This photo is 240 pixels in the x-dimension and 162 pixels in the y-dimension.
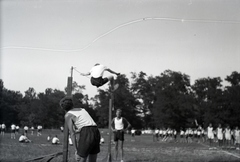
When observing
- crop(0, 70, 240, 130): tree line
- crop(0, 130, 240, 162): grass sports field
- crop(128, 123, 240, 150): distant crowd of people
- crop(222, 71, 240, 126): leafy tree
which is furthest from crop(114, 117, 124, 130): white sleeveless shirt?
crop(222, 71, 240, 126): leafy tree

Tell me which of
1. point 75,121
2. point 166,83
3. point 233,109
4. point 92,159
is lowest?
point 92,159

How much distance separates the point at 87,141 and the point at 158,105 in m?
65.5

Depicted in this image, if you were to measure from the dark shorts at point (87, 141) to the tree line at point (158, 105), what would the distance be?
39374 mm

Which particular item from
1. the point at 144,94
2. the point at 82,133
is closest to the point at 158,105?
the point at 144,94

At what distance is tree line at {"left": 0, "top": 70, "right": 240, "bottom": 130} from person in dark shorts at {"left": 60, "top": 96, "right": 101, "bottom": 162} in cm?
3926

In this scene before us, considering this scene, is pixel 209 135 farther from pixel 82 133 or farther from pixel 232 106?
pixel 232 106

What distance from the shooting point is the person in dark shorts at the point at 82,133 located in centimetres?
570

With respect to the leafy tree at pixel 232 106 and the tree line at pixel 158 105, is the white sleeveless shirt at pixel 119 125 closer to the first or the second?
the tree line at pixel 158 105

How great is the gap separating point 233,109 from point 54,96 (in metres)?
41.3

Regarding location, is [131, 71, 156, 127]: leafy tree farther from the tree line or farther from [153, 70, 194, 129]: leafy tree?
[153, 70, 194, 129]: leafy tree

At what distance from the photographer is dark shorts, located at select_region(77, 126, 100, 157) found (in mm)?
5699

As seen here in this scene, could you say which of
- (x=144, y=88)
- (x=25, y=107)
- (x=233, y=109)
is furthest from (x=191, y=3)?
(x=144, y=88)

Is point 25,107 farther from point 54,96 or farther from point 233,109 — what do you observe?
point 233,109

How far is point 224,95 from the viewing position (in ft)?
206
